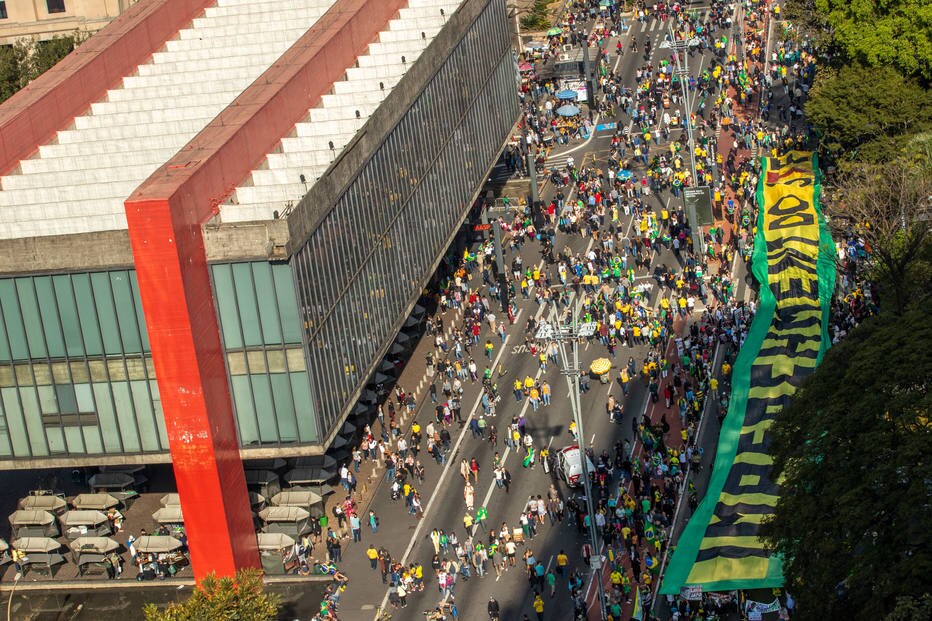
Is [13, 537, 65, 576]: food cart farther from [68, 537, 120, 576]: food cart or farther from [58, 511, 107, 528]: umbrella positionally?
[58, 511, 107, 528]: umbrella

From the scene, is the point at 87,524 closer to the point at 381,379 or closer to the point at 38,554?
the point at 38,554

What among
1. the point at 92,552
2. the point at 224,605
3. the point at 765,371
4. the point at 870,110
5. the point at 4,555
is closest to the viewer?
the point at 224,605

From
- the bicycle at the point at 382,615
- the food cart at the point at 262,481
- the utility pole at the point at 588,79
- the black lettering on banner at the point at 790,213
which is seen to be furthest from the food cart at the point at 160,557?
the utility pole at the point at 588,79

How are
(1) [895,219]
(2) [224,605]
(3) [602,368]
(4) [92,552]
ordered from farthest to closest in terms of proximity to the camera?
(3) [602,368] → (1) [895,219] → (4) [92,552] → (2) [224,605]

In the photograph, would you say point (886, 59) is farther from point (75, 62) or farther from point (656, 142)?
point (75, 62)

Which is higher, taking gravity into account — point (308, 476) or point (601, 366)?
point (601, 366)

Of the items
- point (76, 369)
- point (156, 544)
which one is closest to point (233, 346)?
point (76, 369)
